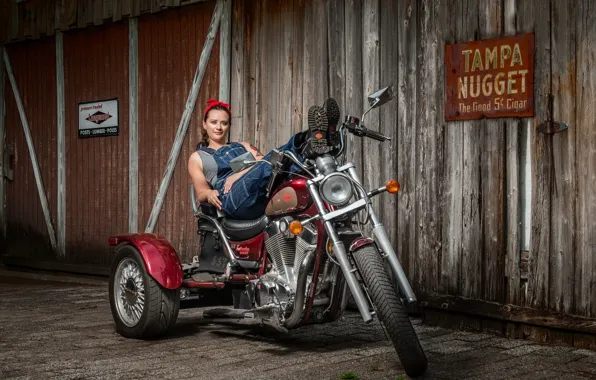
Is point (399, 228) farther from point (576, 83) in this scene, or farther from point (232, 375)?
point (232, 375)

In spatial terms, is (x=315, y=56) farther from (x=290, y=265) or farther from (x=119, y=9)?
(x=119, y=9)

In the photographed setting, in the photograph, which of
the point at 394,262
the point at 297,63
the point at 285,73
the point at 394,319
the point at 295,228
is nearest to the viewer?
the point at 394,319

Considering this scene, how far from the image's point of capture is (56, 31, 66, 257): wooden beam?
1077cm

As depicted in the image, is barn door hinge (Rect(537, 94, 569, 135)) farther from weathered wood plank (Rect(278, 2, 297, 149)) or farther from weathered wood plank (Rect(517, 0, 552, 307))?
weathered wood plank (Rect(278, 2, 297, 149))

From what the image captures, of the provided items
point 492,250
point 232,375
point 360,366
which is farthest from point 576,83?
point 232,375

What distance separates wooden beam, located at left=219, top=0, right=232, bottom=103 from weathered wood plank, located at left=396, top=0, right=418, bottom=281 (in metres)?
2.22

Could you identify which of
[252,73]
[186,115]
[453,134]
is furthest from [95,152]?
[453,134]

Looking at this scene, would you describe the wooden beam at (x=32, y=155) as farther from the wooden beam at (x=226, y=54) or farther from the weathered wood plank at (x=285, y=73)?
the weathered wood plank at (x=285, y=73)

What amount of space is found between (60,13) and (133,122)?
1948 millimetres

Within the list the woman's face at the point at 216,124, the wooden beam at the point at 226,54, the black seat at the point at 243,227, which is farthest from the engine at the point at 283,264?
the wooden beam at the point at 226,54

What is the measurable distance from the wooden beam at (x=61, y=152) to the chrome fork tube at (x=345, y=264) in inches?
249

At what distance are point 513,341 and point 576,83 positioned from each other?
1.73 m

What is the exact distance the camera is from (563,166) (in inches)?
229

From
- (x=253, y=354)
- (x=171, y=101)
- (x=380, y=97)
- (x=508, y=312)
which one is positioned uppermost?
(x=171, y=101)
